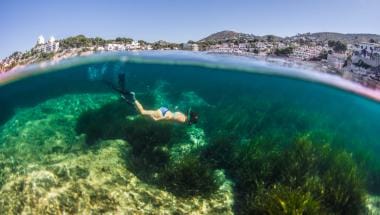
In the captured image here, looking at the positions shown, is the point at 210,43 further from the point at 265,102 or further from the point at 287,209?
the point at 287,209

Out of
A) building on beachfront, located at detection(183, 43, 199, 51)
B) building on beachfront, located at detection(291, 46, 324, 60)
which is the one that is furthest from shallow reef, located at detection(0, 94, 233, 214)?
building on beachfront, located at detection(291, 46, 324, 60)

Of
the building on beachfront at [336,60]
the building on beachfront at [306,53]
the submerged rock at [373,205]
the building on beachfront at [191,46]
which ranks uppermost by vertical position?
the building on beachfront at [191,46]

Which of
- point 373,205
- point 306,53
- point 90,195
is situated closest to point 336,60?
point 306,53

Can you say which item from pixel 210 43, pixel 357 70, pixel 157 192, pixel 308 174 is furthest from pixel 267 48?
pixel 157 192

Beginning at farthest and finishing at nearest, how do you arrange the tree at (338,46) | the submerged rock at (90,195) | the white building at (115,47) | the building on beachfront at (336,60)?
the tree at (338,46) → the white building at (115,47) → the building on beachfront at (336,60) → the submerged rock at (90,195)

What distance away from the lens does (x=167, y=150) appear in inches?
487

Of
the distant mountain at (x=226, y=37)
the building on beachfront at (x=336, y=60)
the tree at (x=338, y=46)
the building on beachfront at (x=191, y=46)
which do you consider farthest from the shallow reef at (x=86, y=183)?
the tree at (x=338, y=46)

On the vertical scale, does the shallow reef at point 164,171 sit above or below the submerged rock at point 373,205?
above

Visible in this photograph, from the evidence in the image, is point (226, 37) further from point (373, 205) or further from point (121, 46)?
point (373, 205)

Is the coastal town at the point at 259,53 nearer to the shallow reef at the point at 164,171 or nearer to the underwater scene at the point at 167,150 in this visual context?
the underwater scene at the point at 167,150

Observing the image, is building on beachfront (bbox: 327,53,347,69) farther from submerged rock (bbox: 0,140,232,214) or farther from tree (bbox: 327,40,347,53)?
submerged rock (bbox: 0,140,232,214)

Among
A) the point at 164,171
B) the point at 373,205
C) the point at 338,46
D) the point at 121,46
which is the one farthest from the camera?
the point at 338,46

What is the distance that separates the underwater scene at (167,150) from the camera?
969 cm

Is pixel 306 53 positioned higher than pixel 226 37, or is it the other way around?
pixel 226 37
